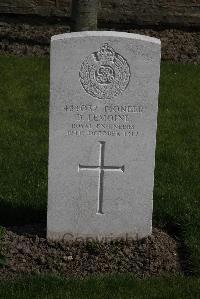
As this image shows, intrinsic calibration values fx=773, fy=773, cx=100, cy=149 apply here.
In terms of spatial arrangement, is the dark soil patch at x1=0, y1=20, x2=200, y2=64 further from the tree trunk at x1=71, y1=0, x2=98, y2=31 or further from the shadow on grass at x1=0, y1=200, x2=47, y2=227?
the shadow on grass at x1=0, y1=200, x2=47, y2=227

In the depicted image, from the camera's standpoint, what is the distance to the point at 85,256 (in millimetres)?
5590

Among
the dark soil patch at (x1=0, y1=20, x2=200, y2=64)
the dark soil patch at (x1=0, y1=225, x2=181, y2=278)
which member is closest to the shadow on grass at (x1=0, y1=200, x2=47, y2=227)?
the dark soil patch at (x1=0, y1=225, x2=181, y2=278)

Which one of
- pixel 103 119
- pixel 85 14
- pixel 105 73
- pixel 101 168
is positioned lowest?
pixel 101 168

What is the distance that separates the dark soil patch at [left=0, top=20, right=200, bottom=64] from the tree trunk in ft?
2.67

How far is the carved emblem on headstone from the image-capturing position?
5.36 meters

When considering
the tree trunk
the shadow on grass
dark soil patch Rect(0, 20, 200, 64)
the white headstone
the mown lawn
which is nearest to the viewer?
the mown lawn

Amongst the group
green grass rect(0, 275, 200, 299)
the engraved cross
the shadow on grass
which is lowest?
green grass rect(0, 275, 200, 299)

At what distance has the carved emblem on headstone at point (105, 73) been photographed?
211 inches

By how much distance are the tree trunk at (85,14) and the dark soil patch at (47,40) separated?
2.67ft

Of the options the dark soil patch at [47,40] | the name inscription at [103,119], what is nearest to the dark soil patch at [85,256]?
the name inscription at [103,119]

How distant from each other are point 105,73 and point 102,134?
435 mm

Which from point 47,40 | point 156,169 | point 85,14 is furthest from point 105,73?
point 47,40

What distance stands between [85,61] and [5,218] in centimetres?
158

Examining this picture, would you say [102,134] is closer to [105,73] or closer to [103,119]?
[103,119]
